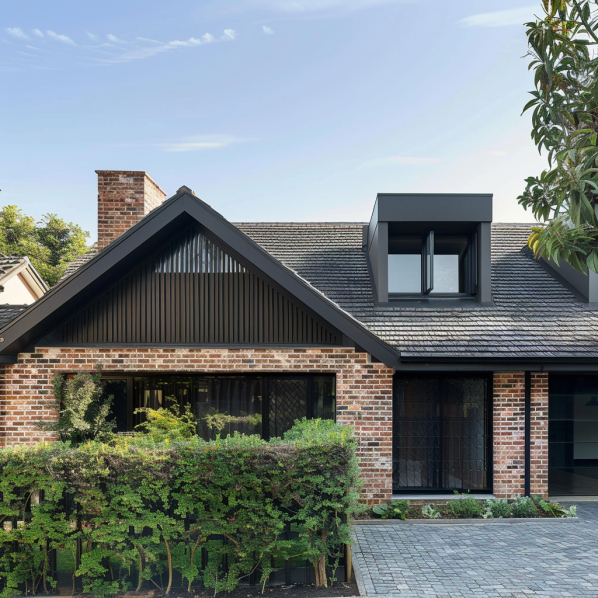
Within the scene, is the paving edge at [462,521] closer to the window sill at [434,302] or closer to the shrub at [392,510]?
the shrub at [392,510]

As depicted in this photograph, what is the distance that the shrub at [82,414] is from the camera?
6711mm

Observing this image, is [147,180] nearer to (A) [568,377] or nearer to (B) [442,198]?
(B) [442,198]

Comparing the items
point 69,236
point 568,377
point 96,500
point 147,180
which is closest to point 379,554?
point 96,500

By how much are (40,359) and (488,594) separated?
7227 millimetres

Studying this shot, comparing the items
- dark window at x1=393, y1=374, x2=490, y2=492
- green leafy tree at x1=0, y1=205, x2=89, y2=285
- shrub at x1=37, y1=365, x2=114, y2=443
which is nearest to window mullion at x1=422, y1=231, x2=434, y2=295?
dark window at x1=393, y1=374, x2=490, y2=492

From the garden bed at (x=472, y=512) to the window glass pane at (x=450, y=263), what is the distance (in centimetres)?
417

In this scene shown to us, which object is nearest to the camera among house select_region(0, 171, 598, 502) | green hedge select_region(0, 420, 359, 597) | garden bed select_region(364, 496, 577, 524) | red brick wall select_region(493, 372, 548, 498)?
green hedge select_region(0, 420, 359, 597)

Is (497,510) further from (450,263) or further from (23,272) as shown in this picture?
(23,272)

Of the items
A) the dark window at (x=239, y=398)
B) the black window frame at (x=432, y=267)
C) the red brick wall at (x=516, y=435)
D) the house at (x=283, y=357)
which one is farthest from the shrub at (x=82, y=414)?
the red brick wall at (x=516, y=435)

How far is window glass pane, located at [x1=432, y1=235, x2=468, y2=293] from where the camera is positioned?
32.0ft

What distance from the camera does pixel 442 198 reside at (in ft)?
30.5

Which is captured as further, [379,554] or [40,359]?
[40,359]

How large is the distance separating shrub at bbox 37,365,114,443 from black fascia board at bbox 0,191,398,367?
1.11 m

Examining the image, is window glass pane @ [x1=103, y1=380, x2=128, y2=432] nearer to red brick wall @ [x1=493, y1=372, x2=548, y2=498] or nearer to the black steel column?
red brick wall @ [x1=493, y1=372, x2=548, y2=498]
